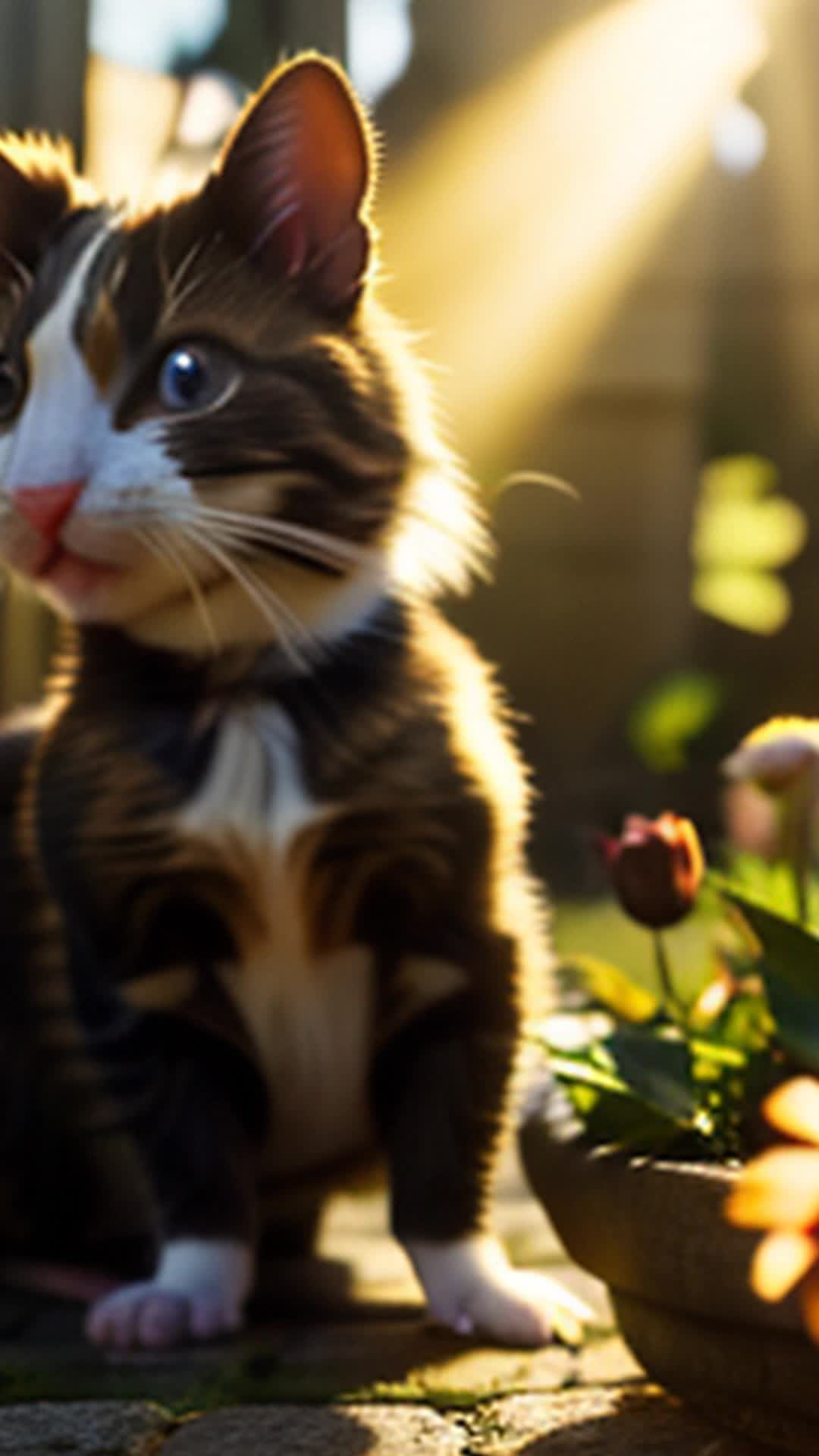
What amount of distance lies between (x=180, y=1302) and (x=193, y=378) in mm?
671

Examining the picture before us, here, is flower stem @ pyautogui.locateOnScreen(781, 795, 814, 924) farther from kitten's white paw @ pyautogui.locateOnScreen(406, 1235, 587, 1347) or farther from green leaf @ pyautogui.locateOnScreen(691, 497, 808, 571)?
green leaf @ pyautogui.locateOnScreen(691, 497, 808, 571)

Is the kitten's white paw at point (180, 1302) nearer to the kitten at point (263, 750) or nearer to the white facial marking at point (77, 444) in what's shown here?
the kitten at point (263, 750)

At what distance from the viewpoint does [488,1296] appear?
4.30 feet

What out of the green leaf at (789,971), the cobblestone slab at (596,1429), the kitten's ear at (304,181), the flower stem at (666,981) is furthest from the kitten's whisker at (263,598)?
the cobblestone slab at (596,1429)

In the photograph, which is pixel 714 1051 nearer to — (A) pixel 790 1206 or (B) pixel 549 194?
(A) pixel 790 1206

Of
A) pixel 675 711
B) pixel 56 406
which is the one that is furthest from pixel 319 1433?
pixel 675 711

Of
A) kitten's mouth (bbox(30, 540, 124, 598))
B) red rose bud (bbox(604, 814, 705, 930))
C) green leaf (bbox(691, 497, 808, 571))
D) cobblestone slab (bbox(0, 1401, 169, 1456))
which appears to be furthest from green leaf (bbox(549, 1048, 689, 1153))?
green leaf (bbox(691, 497, 808, 571))

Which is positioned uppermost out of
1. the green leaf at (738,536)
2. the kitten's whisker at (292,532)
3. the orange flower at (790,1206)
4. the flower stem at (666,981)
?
the kitten's whisker at (292,532)

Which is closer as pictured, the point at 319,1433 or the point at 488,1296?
the point at 319,1433

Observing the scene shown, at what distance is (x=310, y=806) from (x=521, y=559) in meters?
1.56

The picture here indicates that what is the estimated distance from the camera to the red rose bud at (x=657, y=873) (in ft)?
3.90

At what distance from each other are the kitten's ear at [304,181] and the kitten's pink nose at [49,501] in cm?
25

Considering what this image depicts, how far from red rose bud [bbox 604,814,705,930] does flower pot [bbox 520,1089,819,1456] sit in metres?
0.16

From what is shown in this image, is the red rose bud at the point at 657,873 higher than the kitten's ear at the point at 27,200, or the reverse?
the kitten's ear at the point at 27,200
